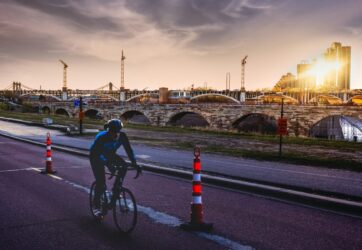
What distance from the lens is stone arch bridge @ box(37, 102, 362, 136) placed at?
141 feet

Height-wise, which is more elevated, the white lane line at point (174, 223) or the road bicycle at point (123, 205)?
the road bicycle at point (123, 205)

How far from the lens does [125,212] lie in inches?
228

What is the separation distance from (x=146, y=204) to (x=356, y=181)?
19.8 ft

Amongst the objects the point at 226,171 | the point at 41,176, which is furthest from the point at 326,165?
the point at 41,176

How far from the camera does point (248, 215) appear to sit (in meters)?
6.78

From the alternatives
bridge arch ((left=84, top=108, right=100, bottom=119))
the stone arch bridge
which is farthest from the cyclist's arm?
bridge arch ((left=84, top=108, right=100, bottom=119))

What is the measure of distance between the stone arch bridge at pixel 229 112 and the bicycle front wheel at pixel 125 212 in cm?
3088

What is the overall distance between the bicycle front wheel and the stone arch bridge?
30883 millimetres

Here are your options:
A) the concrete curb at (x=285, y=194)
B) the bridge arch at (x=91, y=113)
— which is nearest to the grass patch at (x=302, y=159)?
the concrete curb at (x=285, y=194)

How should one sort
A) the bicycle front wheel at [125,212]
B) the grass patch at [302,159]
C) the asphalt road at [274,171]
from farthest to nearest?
the grass patch at [302,159] < the asphalt road at [274,171] < the bicycle front wheel at [125,212]

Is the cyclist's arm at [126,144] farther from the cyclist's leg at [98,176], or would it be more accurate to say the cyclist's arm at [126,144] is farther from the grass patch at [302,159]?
the grass patch at [302,159]

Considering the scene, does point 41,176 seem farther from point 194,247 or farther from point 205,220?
point 194,247

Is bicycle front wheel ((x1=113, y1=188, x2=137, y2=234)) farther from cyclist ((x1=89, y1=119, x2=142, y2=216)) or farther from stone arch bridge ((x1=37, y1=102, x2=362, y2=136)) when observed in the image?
stone arch bridge ((x1=37, y1=102, x2=362, y2=136))

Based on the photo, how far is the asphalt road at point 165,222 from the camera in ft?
17.5
